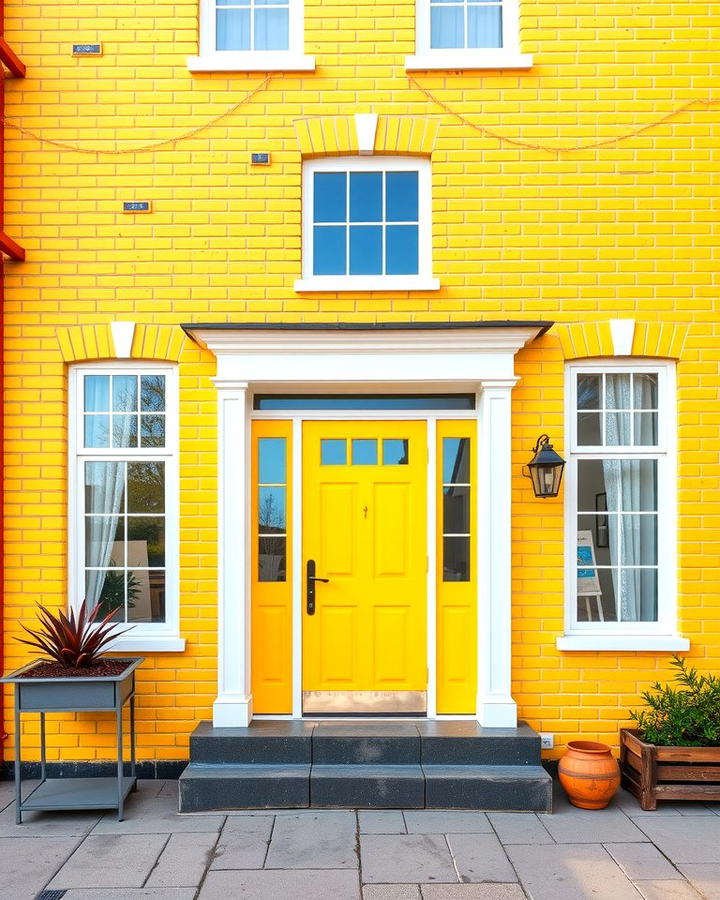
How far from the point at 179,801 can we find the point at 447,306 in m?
3.96

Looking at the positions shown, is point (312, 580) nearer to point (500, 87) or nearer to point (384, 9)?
point (500, 87)

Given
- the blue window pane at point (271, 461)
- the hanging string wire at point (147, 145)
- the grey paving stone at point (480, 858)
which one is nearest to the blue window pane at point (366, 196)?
the hanging string wire at point (147, 145)

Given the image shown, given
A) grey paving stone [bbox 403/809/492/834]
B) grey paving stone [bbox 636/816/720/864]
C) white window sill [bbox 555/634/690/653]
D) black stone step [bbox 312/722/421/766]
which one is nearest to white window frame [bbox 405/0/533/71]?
white window sill [bbox 555/634/690/653]

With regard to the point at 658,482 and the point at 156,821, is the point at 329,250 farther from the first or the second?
the point at 156,821

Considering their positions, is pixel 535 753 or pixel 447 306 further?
pixel 447 306

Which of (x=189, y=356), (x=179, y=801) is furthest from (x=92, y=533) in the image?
(x=179, y=801)

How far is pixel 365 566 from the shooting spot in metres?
6.00

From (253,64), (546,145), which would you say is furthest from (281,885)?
(253,64)

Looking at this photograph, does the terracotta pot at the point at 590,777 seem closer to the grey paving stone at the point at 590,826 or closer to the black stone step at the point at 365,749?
the grey paving stone at the point at 590,826

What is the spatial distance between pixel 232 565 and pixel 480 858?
252cm

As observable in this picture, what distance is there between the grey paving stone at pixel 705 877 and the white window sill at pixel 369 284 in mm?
4053

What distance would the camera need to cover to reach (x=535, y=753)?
5340 mm

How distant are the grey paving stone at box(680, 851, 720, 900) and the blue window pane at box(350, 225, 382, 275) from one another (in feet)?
14.5

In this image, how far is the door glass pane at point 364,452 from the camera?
238 inches
